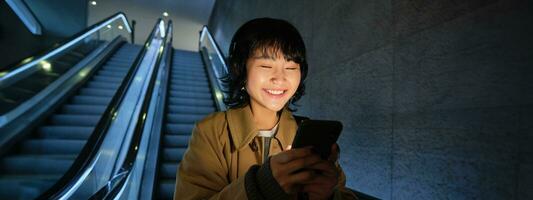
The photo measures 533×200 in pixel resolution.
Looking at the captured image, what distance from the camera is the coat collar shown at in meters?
0.99

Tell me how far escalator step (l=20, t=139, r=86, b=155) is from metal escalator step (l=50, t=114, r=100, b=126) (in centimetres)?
71

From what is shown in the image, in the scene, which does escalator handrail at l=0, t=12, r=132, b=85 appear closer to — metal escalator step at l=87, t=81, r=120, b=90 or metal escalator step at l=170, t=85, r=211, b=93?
metal escalator step at l=87, t=81, r=120, b=90

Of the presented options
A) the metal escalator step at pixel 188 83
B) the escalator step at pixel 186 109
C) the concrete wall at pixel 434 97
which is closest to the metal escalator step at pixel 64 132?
the escalator step at pixel 186 109

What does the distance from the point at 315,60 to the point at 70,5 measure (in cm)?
1157

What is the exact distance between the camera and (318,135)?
0.68 m

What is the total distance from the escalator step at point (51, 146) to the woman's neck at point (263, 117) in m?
3.59

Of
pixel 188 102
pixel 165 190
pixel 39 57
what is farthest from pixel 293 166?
pixel 188 102

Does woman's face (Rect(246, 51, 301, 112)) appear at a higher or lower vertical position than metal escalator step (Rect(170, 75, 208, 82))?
lower

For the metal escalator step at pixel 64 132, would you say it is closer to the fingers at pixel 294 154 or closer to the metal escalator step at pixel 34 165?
the metal escalator step at pixel 34 165

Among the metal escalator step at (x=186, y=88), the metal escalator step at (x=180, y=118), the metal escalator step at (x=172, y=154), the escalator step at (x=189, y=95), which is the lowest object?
the metal escalator step at (x=172, y=154)

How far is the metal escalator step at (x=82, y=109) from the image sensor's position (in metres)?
4.79

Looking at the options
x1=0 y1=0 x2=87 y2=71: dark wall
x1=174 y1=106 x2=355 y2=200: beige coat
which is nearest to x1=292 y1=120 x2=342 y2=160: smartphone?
x1=174 y1=106 x2=355 y2=200: beige coat

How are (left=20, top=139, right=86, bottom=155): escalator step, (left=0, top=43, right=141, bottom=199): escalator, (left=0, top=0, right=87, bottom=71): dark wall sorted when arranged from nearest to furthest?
(left=0, top=43, right=141, bottom=199): escalator
(left=20, top=139, right=86, bottom=155): escalator step
(left=0, top=0, right=87, bottom=71): dark wall

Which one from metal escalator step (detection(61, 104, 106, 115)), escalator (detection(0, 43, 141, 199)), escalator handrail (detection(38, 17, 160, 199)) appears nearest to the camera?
escalator handrail (detection(38, 17, 160, 199))
